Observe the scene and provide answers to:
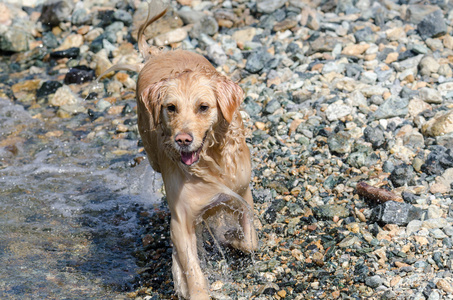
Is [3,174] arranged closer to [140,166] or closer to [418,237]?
[140,166]

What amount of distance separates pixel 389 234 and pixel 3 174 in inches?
218

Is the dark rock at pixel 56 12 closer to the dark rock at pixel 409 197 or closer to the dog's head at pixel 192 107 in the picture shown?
the dog's head at pixel 192 107

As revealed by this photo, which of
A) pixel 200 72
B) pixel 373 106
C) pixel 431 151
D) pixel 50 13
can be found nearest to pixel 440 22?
pixel 373 106

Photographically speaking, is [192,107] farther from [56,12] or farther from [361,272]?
[56,12]

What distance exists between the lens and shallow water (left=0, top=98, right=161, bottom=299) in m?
5.87

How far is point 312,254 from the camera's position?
5.50m

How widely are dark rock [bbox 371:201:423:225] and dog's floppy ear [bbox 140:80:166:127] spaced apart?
2430mm

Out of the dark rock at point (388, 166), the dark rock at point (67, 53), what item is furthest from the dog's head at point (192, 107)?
the dark rock at point (67, 53)

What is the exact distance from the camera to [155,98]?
4.71 metres

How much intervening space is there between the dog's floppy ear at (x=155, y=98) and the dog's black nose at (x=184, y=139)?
0.42 m

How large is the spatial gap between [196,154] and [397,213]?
2.21 m

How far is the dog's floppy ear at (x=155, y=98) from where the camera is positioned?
4.65m

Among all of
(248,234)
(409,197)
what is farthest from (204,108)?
(409,197)

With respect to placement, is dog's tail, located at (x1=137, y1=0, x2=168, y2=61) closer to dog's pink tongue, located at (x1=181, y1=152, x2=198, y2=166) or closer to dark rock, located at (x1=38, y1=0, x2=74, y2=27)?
dog's pink tongue, located at (x1=181, y1=152, x2=198, y2=166)
